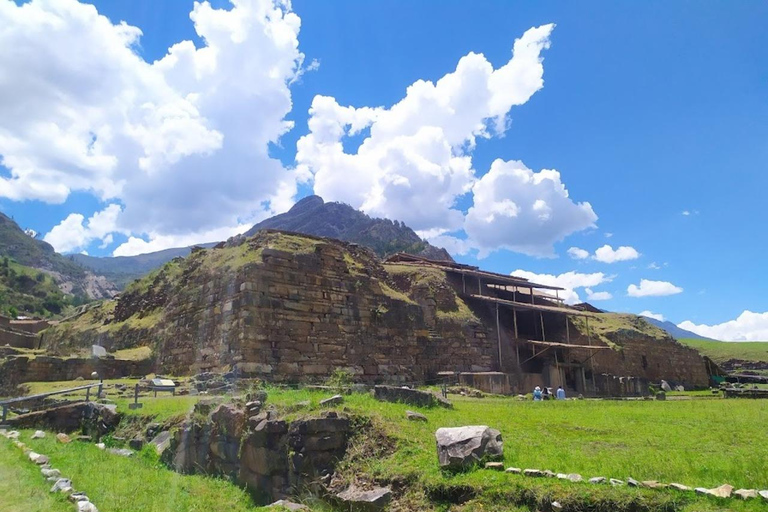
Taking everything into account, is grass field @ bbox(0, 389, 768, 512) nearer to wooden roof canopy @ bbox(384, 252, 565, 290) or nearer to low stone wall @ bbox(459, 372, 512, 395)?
low stone wall @ bbox(459, 372, 512, 395)

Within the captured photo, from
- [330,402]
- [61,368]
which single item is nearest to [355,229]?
[61,368]

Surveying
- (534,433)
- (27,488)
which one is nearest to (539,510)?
(534,433)

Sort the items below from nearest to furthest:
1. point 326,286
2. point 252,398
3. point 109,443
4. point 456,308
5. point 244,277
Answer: point 252,398
point 109,443
point 244,277
point 326,286
point 456,308

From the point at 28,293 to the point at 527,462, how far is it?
372 ft

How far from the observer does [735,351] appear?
62219mm

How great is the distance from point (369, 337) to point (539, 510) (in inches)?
595

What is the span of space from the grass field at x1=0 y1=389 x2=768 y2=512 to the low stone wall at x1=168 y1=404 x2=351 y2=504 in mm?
365

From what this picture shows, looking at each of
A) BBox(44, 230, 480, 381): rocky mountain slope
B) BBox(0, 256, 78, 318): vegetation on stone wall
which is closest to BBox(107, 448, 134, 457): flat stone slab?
BBox(44, 230, 480, 381): rocky mountain slope

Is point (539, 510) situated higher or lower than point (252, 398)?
lower

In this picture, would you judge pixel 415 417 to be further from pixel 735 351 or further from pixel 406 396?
pixel 735 351

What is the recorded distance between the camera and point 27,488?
26.7ft

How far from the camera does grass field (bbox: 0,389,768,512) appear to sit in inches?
223

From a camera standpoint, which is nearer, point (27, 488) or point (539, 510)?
point (539, 510)

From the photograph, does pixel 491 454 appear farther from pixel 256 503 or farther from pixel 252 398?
pixel 252 398
